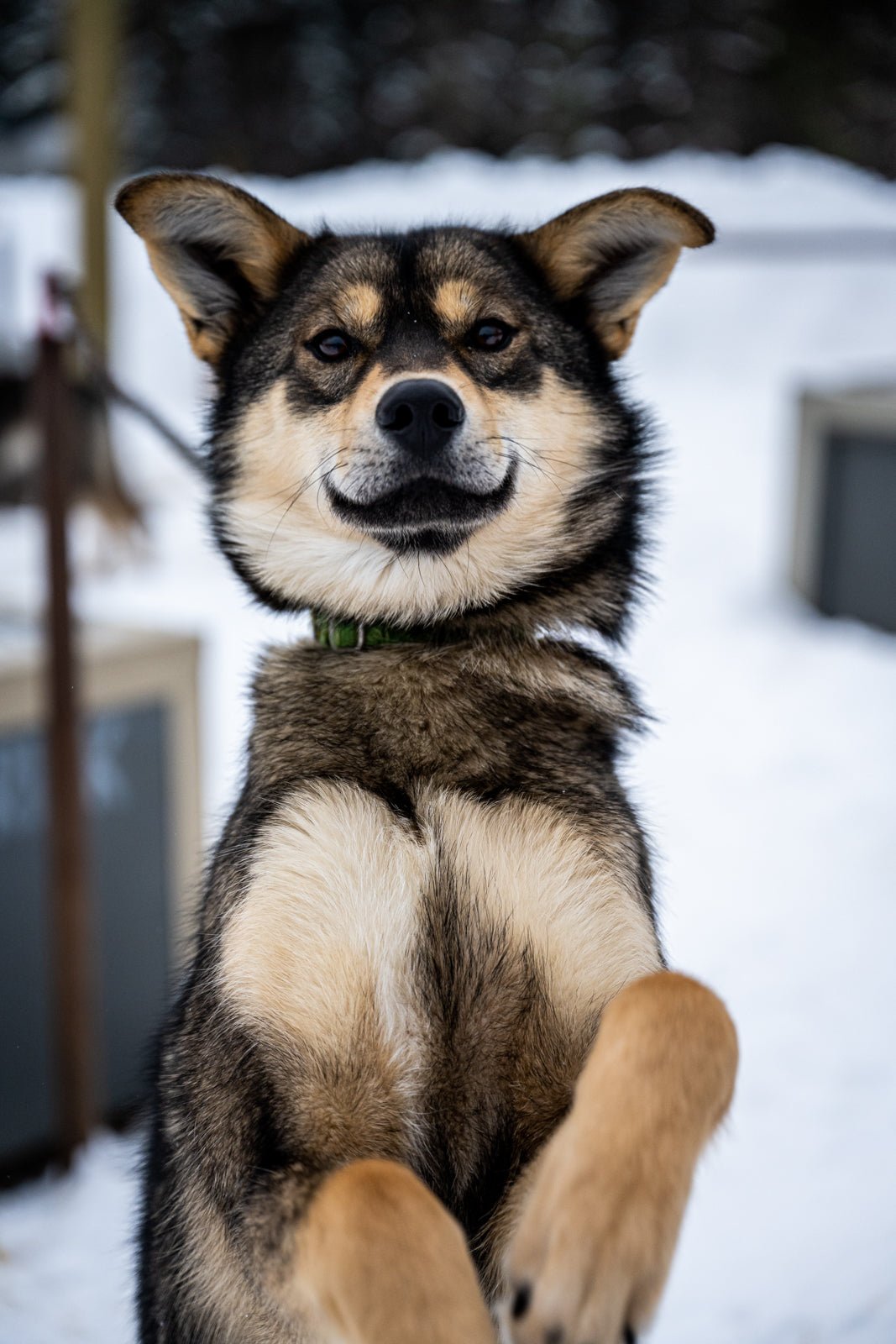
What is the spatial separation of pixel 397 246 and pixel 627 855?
864 millimetres

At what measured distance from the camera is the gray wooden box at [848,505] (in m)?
5.98

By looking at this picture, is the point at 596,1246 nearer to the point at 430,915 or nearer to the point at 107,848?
the point at 430,915

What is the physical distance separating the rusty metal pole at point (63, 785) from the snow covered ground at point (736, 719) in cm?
38

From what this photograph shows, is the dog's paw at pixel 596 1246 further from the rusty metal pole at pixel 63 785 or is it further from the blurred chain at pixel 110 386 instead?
the rusty metal pole at pixel 63 785

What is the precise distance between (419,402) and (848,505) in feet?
17.9

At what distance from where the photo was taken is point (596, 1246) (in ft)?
2.90

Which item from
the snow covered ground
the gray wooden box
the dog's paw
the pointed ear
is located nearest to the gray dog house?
the snow covered ground

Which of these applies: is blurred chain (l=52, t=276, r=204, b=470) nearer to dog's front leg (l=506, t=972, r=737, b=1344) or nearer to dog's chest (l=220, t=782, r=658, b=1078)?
dog's chest (l=220, t=782, r=658, b=1078)

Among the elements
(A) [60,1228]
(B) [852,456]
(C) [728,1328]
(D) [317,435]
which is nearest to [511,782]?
(D) [317,435]

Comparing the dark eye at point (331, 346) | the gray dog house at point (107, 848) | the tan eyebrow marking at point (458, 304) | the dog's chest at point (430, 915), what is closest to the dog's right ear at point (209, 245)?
the dark eye at point (331, 346)

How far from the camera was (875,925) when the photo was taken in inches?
146

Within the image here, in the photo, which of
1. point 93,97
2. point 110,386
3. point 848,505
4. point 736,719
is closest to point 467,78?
point 93,97

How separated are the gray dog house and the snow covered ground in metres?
0.25

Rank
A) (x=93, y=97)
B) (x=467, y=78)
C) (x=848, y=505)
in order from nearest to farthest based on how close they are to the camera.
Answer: (x=848, y=505)
(x=93, y=97)
(x=467, y=78)
